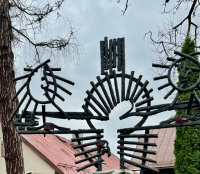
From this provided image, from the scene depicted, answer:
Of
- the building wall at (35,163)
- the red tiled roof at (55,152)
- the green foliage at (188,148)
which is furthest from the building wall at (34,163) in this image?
the green foliage at (188,148)

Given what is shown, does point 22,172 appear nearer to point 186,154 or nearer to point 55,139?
point 186,154

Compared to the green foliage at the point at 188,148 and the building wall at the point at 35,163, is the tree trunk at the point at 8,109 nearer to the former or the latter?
the green foliage at the point at 188,148

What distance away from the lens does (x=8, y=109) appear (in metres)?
5.43

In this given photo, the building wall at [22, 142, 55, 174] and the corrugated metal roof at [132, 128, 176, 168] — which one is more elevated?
the corrugated metal roof at [132, 128, 176, 168]

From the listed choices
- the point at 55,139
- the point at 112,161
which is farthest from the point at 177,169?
the point at 112,161

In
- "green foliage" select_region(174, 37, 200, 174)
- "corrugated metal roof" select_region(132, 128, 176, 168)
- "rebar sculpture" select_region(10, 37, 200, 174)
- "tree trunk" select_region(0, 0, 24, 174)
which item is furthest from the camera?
"corrugated metal roof" select_region(132, 128, 176, 168)

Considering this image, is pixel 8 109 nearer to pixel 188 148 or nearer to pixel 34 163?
pixel 188 148

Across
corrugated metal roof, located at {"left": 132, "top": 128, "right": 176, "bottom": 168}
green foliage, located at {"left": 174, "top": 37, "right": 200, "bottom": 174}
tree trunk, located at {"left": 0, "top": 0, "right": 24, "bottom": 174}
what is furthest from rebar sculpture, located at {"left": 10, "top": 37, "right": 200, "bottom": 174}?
corrugated metal roof, located at {"left": 132, "top": 128, "right": 176, "bottom": 168}

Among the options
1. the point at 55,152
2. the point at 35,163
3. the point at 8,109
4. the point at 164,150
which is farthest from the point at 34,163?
the point at 8,109

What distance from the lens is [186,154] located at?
7.41 m

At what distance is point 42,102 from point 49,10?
10.6 feet

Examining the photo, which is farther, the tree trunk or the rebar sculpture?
the tree trunk

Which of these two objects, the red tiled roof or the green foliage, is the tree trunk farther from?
the red tiled roof

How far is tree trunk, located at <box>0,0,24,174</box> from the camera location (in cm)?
541
